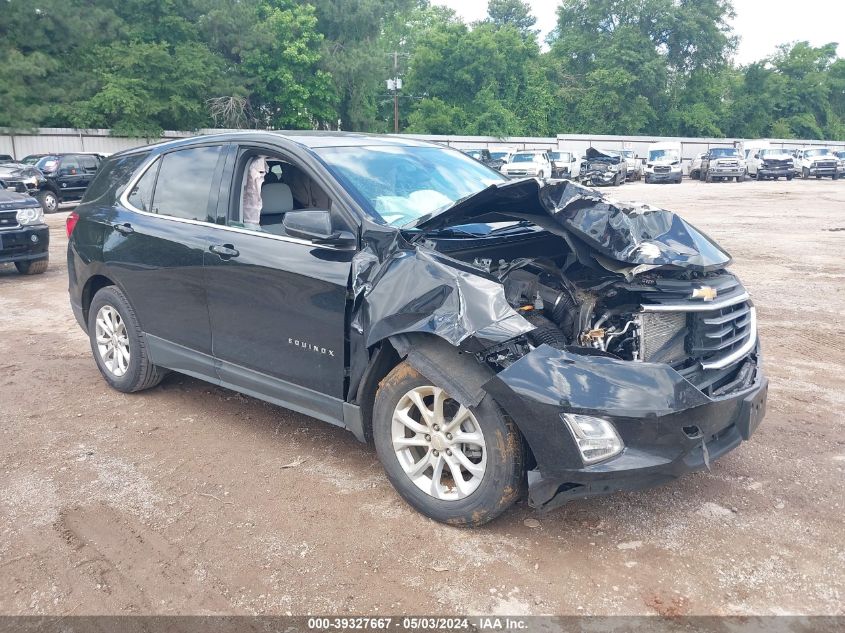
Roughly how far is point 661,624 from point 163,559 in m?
2.15

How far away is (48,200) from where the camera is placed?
69.9 ft

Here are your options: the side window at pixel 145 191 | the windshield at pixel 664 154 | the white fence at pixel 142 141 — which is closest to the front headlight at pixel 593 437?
the side window at pixel 145 191

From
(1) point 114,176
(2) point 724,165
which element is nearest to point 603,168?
(2) point 724,165

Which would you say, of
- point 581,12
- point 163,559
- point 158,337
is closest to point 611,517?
point 163,559

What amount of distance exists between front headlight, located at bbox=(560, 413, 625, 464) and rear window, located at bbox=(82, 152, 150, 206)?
12.7 ft

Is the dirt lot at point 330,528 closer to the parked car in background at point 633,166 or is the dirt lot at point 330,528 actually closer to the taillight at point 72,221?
the taillight at point 72,221

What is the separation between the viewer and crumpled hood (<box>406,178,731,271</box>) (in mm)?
3502

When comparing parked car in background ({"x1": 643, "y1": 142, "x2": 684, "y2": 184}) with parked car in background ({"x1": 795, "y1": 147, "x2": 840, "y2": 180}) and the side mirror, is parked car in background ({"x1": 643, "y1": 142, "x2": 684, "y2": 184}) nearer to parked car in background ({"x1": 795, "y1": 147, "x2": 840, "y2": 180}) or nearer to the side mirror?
parked car in background ({"x1": 795, "y1": 147, "x2": 840, "y2": 180})

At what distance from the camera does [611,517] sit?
3.51 meters

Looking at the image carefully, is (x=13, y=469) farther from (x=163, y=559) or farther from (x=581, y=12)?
(x=581, y=12)

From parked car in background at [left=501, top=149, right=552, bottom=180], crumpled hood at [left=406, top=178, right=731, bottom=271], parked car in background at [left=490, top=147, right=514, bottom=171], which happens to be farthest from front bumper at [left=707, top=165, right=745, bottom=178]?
crumpled hood at [left=406, top=178, right=731, bottom=271]

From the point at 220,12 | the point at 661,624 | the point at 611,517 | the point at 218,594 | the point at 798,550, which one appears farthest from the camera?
the point at 220,12

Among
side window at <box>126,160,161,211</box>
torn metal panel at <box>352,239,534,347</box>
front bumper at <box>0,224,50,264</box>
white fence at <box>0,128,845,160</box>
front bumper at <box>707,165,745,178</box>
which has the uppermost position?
white fence at <box>0,128,845,160</box>

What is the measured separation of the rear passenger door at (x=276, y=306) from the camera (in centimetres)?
376
